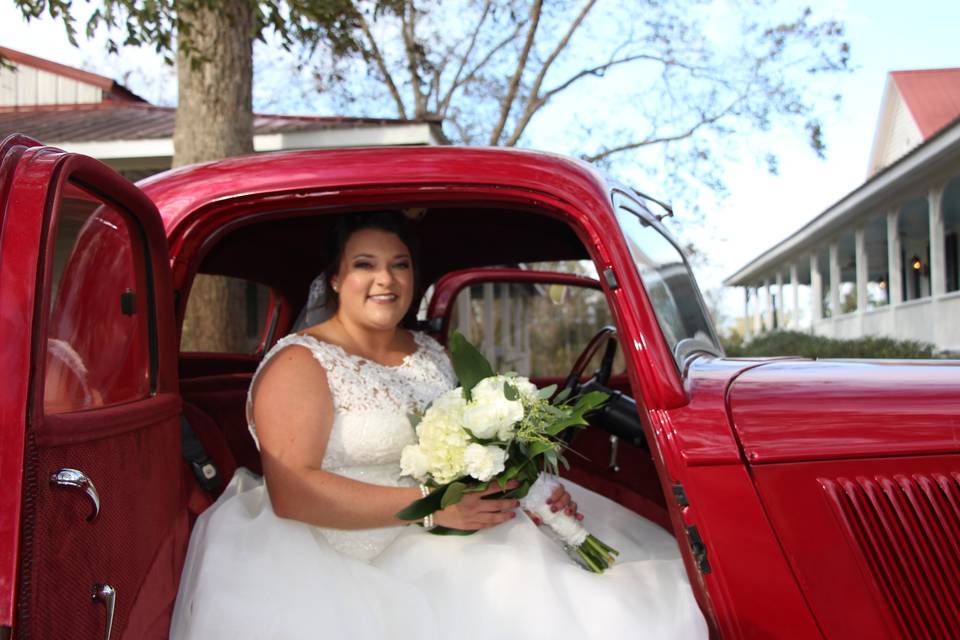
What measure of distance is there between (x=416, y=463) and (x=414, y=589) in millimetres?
308

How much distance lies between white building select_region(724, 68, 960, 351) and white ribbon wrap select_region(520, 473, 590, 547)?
10774 mm

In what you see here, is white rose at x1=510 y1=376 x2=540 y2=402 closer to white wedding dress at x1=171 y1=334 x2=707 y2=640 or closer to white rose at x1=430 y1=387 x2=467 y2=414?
white rose at x1=430 y1=387 x2=467 y2=414

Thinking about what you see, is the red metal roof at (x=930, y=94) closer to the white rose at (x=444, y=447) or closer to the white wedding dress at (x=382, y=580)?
the white wedding dress at (x=382, y=580)

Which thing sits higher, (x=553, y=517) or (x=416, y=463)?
(x=416, y=463)

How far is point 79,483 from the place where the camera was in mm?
1443

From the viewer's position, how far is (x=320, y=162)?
88.0 inches

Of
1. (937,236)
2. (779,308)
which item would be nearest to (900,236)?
(937,236)

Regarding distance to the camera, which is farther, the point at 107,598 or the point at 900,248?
the point at 900,248

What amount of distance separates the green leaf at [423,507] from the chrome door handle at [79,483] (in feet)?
2.52

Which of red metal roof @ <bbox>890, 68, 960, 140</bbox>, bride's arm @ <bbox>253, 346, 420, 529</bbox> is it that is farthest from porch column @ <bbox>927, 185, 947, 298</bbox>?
bride's arm @ <bbox>253, 346, 420, 529</bbox>

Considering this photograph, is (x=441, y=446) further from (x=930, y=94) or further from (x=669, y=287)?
(x=930, y=94)

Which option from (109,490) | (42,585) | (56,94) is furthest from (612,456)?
(56,94)

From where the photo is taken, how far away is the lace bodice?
2.35 metres

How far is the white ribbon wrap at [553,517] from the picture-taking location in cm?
223
